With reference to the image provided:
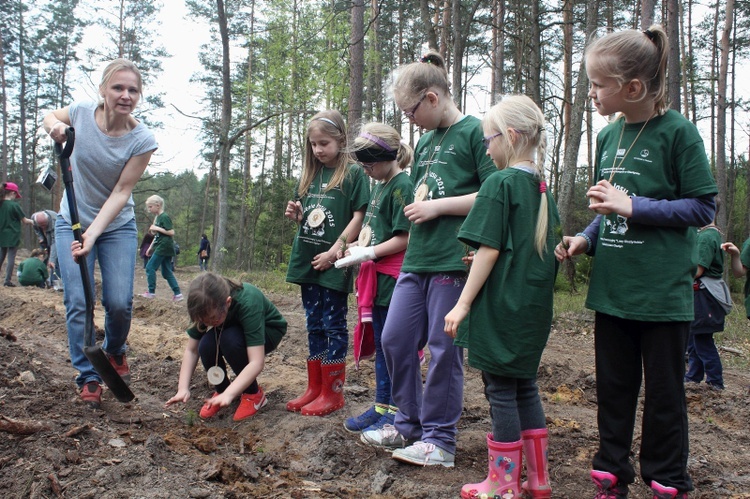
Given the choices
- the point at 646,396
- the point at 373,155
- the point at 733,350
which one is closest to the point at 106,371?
the point at 373,155

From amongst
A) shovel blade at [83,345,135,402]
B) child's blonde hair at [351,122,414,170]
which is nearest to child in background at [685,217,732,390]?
child's blonde hair at [351,122,414,170]

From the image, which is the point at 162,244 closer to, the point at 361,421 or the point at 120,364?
the point at 120,364

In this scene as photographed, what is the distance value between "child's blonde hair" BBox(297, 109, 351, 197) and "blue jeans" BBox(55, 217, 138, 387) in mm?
1208

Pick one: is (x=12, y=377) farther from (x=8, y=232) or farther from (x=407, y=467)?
(x=8, y=232)

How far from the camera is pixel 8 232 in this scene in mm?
11523

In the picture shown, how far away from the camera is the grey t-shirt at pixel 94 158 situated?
12.2ft

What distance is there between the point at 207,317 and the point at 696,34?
84.5 ft

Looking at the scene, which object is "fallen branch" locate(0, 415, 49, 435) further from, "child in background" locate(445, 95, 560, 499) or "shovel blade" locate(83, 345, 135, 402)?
"child in background" locate(445, 95, 560, 499)

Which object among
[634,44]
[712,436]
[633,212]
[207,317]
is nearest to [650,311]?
[633,212]

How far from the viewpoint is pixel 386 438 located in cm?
322

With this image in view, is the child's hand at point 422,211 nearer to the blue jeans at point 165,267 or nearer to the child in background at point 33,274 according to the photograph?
the blue jeans at point 165,267

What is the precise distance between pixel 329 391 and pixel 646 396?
210 cm

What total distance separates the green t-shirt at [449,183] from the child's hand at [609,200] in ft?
2.18

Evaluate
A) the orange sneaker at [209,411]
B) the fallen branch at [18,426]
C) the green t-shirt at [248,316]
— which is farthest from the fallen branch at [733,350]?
the fallen branch at [18,426]
